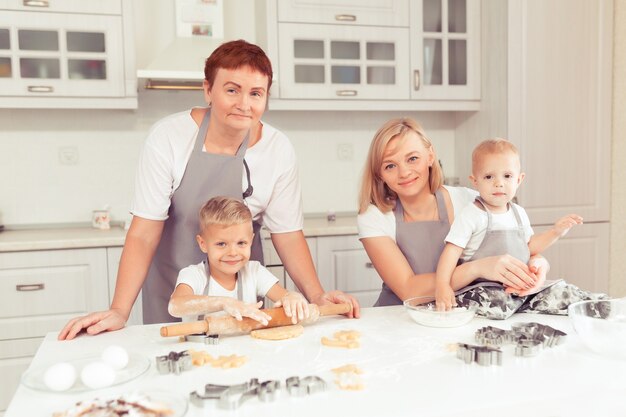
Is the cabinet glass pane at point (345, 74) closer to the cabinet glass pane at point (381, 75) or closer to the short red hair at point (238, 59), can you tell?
the cabinet glass pane at point (381, 75)

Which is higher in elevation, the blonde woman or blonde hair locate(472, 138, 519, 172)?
blonde hair locate(472, 138, 519, 172)

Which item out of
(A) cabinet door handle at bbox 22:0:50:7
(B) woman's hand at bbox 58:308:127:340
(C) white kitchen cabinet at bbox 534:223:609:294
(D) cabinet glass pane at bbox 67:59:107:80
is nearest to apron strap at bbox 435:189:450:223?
(B) woman's hand at bbox 58:308:127:340

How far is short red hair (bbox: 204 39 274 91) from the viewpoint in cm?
144

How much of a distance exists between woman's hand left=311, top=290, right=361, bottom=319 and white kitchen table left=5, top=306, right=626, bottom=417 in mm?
92

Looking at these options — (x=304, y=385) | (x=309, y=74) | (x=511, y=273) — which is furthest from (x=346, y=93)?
(x=304, y=385)

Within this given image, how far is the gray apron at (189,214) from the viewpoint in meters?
1.65

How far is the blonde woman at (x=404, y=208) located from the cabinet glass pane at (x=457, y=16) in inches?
65.5

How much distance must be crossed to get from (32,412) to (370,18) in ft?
8.26

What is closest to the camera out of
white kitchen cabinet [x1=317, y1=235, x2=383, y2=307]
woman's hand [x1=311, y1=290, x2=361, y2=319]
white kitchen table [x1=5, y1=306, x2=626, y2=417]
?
white kitchen table [x1=5, y1=306, x2=626, y2=417]

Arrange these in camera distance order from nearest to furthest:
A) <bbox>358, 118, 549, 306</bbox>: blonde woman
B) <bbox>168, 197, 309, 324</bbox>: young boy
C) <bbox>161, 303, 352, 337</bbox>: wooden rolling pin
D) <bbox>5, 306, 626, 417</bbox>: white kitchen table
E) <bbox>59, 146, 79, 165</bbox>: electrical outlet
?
<bbox>5, 306, 626, 417</bbox>: white kitchen table → <bbox>161, 303, 352, 337</bbox>: wooden rolling pin → <bbox>168, 197, 309, 324</bbox>: young boy → <bbox>358, 118, 549, 306</bbox>: blonde woman → <bbox>59, 146, 79, 165</bbox>: electrical outlet

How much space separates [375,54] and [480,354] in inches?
87.7

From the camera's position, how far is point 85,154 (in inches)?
116

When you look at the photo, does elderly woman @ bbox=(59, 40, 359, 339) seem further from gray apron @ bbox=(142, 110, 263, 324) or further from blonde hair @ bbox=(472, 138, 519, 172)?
blonde hair @ bbox=(472, 138, 519, 172)

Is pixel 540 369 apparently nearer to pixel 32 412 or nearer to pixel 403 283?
pixel 403 283
